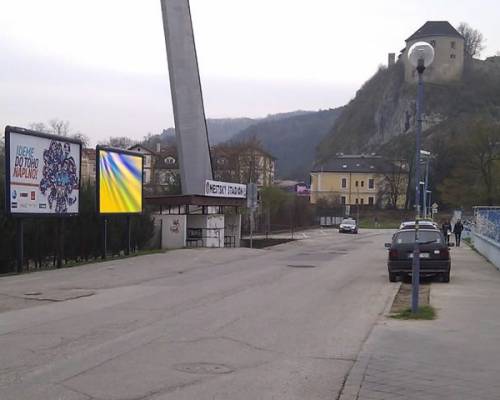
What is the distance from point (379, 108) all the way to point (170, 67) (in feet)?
477

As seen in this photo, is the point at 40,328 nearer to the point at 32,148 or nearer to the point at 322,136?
the point at 32,148

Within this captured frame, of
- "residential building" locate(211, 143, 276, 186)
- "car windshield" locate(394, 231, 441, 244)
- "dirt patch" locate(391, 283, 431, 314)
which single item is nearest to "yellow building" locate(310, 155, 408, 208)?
"residential building" locate(211, 143, 276, 186)

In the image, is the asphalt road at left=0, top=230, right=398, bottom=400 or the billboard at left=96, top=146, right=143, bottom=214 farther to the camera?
the billboard at left=96, top=146, right=143, bottom=214

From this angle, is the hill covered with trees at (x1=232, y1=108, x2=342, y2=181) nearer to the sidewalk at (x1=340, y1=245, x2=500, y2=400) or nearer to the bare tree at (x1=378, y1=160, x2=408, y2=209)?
the bare tree at (x1=378, y1=160, x2=408, y2=209)

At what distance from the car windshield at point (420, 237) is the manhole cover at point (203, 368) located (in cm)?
1294

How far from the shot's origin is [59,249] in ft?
79.5

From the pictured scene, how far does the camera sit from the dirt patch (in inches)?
568

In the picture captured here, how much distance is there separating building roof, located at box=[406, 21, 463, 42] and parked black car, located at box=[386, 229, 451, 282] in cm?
14447

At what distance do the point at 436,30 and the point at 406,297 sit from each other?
503 ft

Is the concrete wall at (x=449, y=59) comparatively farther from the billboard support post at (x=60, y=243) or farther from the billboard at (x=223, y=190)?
the billboard support post at (x=60, y=243)

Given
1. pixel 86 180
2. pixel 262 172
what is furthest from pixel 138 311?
pixel 262 172

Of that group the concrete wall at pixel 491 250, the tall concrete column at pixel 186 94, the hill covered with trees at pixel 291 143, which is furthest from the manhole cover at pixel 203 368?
the hill covered with trees at pixel 291 143

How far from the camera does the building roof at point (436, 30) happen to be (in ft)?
518

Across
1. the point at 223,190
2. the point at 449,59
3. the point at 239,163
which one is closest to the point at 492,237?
the point at 223,190
